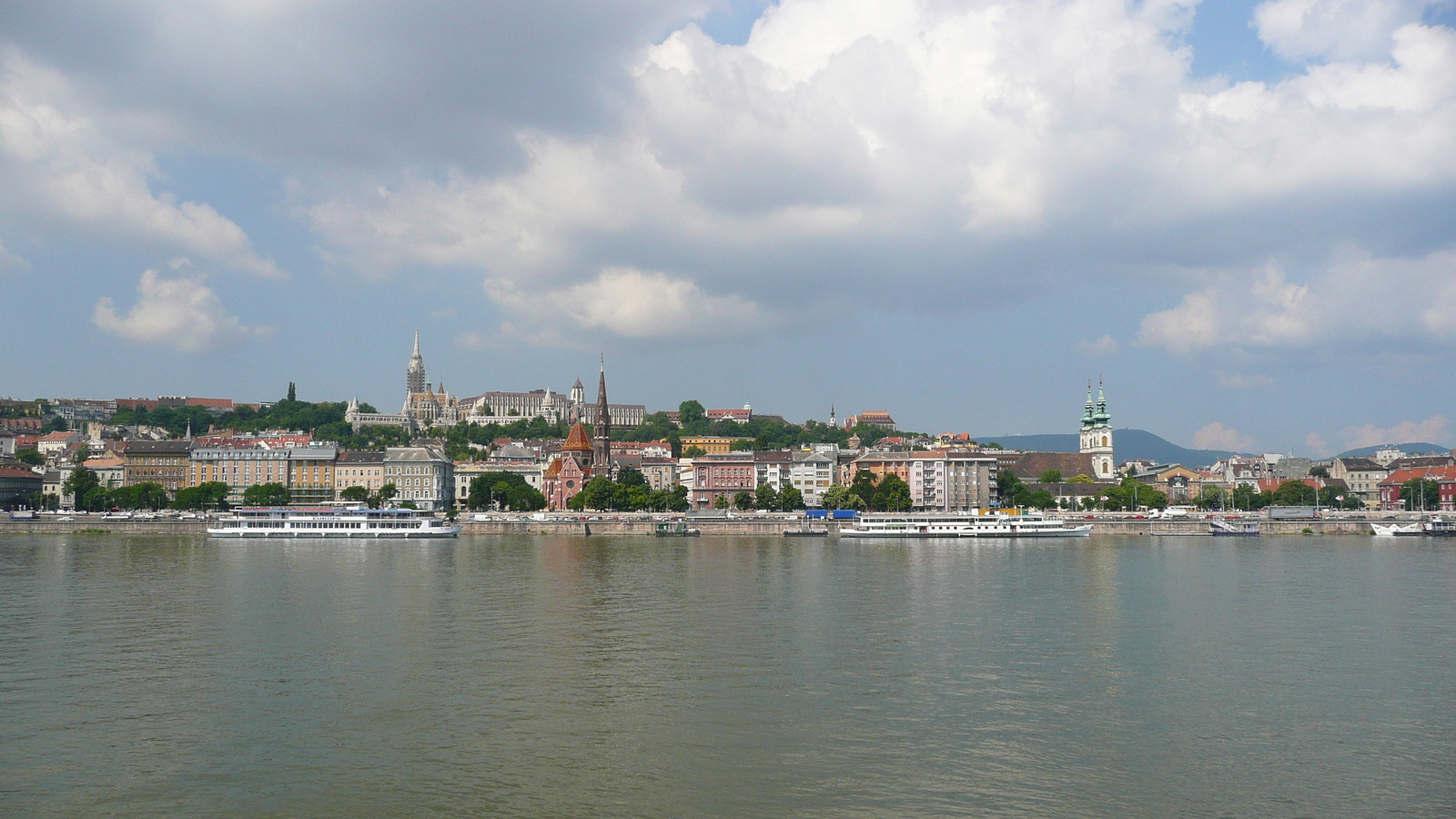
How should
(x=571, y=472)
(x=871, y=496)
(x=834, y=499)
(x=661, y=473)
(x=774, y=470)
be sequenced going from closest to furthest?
1. (x=871, y=496)
2. (x=834, y=499)
3. (x=571, y=472)
4. (x=774, y=470)
5. (x=661, y=473)

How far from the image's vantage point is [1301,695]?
19.0m

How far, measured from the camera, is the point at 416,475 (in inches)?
4168

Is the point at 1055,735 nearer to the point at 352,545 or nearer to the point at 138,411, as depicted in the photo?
the point at 352,545

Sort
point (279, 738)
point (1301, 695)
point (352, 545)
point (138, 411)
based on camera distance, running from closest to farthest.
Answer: point (279, 738), point (1301, 695), point (352, 545), point (138, 411)

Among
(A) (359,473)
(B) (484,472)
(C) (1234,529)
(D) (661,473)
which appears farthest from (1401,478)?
(A) (359,473)

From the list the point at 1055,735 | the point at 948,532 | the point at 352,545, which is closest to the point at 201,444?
the point at 352,545

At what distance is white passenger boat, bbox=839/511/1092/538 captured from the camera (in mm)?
71375

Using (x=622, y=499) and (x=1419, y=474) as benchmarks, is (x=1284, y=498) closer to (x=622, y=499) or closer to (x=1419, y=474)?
(x=1419, y=474)

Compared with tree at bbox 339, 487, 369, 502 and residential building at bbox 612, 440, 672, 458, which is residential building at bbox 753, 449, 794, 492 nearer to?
residential building at bbox 612, 440, 672, 458

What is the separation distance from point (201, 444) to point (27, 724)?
105 m

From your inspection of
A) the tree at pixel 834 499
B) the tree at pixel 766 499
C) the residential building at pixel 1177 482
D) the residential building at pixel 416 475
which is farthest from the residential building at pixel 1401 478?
the residential building at pixel 416 475

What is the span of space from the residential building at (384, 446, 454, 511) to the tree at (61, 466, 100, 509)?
25402 millimetres

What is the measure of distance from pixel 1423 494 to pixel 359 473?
99421mm

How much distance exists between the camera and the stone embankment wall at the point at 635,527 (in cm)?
7738
